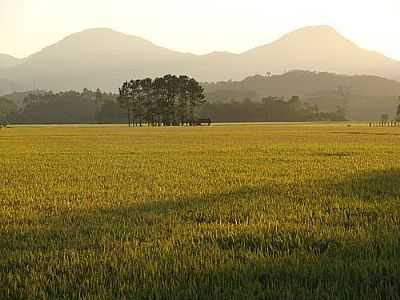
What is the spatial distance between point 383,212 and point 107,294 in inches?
243

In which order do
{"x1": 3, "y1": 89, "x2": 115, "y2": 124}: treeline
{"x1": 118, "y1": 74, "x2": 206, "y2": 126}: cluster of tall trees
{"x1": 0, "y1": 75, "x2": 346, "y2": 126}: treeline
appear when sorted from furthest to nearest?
{"x1": 3, "y1": 89, "x2": 115, "y2": 124}: treeline < {"x1": 0, "y1": 75, "x2": 346, "y2": 126}: treeline < {"x1": 118, "y1": 74, "x2": 206, "y2": 126}: cluster of tall trees

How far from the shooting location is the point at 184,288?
561cm

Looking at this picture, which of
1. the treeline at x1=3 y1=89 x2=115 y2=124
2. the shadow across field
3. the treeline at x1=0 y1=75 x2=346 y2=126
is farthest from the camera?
the treeline at x1=3 y1=89 x2=115 y2=124

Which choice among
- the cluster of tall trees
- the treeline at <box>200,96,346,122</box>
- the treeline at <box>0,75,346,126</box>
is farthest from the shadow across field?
the treeline at <box>200,96,346,122</box>

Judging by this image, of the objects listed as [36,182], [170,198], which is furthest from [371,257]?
[36,182]

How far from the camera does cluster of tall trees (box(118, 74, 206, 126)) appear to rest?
122500 mm

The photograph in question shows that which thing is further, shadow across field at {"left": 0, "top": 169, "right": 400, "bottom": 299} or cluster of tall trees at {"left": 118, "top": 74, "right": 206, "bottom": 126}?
cluster of tall trees at {"left": 118, "top": 74, "right": 206, "bottom": 126}

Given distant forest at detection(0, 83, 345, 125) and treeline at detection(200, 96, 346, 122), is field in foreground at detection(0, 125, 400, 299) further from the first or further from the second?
treeline at detection(200, 96, 346, 122)

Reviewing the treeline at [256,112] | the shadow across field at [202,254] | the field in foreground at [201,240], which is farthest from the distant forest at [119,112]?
the shadow across field at [202,254]

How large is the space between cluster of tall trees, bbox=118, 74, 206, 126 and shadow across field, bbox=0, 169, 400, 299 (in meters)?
112

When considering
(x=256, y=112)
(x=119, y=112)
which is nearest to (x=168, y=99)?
(x=119, y=112)

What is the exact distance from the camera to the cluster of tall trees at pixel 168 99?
402ft

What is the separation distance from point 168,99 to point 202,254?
382ft

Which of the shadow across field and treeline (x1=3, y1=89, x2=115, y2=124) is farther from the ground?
treeline (x1=3, y1=89, x2=115, y2=124)
